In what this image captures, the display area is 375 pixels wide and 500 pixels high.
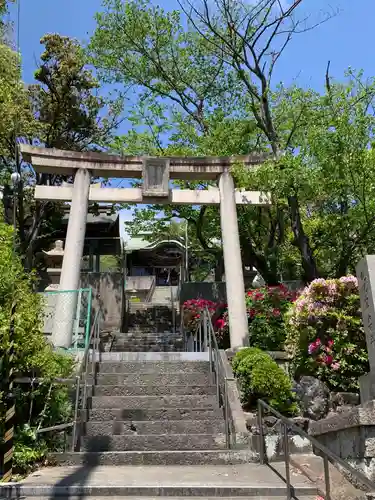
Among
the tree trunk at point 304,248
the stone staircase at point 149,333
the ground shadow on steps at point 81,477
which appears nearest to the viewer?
the ground shadow on steps at point 81,477

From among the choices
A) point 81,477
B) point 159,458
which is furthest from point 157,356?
point 81,477

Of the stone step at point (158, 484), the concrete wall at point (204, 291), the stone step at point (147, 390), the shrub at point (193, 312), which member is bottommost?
the stone step at point (158, 484)

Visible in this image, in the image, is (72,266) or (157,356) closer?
(157,356)

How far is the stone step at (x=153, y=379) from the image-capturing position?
9203 mm

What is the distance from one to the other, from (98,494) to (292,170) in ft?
25.6

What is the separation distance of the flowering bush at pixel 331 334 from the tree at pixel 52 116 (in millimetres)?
11047

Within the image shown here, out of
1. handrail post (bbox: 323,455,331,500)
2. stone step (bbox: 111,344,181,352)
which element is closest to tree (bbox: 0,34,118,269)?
stone step (bbox: 111,344,181,352)

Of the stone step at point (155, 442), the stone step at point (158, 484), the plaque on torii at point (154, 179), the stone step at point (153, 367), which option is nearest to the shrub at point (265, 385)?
the stone step at point (155, 442)

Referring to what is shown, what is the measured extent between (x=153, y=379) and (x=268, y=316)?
3.85 meters

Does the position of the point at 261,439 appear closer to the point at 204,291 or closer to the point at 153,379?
the point at 153,379

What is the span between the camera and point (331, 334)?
363 inches

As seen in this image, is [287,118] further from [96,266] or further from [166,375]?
[96,266]

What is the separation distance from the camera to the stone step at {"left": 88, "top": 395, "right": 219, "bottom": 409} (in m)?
8.47

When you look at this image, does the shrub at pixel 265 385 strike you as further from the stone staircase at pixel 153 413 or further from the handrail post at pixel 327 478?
the handrail post at pixel 327 478
